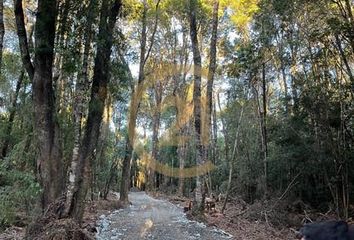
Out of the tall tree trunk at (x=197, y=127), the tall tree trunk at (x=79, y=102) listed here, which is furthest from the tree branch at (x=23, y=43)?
the tall tree trunk at (x=197, y=127)

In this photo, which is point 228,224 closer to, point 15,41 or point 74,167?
point 74,167

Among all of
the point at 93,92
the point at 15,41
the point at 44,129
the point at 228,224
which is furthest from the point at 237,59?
the point at 15,41

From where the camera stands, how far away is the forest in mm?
10586

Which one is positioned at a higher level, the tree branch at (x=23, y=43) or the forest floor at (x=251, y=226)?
the tree branch at (x=23, y=43)

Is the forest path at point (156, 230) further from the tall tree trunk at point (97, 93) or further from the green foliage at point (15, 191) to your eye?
the green foliage at point (15, 191)

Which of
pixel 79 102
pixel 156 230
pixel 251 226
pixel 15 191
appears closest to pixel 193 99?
pixel 251 226

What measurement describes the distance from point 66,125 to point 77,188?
18.9 feet

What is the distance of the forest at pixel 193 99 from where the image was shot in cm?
1059

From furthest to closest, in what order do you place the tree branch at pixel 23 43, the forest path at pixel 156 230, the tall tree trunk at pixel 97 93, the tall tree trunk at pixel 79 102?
1. the forest path at pixel 156 230
2. the tree branch at pixel 23 43
3. the tall tree trunk at pixel 97 93
4. the tall tree trunk at pixel 79 102

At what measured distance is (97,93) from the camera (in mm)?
11539

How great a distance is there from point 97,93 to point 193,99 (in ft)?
22.3

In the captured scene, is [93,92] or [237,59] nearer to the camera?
[93,92]

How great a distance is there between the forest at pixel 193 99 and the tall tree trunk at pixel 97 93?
0.13ft

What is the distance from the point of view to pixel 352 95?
51.6 feet
